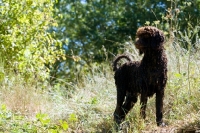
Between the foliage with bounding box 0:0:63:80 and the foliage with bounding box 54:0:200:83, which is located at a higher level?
the foliage with bounding box 54:0:200:83

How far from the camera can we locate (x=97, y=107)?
641 cm

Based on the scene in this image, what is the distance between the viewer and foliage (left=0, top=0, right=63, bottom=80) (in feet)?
28.0

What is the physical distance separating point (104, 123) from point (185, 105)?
1.14 m

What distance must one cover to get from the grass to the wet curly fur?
27cm

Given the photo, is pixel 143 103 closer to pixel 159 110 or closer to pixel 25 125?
pixel 159 110

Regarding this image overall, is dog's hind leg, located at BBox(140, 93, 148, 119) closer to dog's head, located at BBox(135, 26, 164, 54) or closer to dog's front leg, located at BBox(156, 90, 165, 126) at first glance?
dog's front leg, located at BBox(156, 90, 165, 126)

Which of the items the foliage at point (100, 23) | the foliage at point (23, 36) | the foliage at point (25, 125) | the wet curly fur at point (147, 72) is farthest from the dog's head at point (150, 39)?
the foliage at point (100, 23)

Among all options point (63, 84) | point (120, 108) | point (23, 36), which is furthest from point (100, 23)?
point (120, 108)

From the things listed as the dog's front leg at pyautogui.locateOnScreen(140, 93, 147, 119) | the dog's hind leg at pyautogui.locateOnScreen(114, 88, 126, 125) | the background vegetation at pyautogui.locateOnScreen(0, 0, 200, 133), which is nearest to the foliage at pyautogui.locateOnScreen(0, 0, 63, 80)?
the background vegetation at pyautogui.locateOnScreen(0, 0, 200, 133)

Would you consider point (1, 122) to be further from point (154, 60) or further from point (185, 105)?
point (185, 105)

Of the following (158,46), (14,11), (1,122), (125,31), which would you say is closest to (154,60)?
(158,46)

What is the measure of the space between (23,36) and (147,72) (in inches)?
178

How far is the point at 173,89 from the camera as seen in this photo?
6055 mm

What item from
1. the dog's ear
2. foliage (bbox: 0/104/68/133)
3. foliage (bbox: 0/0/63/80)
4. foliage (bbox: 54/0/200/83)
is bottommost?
foliage (bbox: 0/104/68/133)
